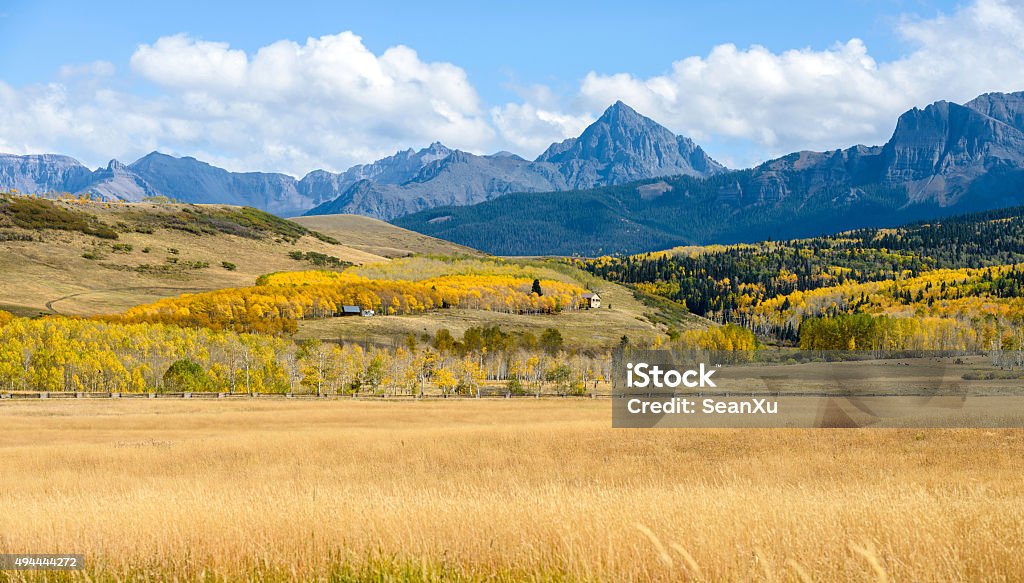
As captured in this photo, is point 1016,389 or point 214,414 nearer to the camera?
point 1016,389

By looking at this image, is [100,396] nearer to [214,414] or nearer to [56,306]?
[214,414]

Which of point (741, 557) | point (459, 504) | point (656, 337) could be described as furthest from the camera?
point (656, 337)

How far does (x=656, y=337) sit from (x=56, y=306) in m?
134

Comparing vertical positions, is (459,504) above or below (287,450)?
above

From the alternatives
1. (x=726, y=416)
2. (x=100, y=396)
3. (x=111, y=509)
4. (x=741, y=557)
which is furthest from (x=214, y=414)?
(x=741, y=557)

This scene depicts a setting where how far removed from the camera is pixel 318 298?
188 meters

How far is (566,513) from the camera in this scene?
1275cm

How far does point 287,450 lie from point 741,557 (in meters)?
29.1

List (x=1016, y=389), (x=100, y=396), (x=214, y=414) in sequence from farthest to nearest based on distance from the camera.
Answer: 1. (x=100, y=396)
2. (x=214, y=414)
3. (x=1016, y=389)

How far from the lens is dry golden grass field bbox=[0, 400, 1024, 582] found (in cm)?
970

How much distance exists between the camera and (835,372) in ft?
168

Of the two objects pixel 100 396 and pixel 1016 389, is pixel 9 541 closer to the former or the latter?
pixel 1016 389

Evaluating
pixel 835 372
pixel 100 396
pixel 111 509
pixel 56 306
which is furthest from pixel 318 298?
pixel 111 509

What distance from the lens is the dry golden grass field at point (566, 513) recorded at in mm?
9695
